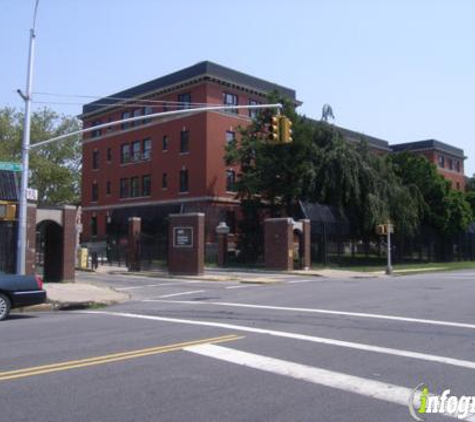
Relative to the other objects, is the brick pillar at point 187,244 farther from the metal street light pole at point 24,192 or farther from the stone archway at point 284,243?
the metal street light pole at point 24,192

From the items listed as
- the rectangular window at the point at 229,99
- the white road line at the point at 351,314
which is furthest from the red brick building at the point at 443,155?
the white road line at the point at 351,314

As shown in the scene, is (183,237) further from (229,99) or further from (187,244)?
(229,99)

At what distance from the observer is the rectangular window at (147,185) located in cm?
5417

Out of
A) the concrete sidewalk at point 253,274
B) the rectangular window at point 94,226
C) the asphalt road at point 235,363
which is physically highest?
the rectangular window at point 94,226

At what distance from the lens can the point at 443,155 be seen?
7875 centimetres

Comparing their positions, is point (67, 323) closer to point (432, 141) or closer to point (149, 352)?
point (149, 352)

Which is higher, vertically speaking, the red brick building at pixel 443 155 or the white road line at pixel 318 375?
the red brick building at pixel 443 155

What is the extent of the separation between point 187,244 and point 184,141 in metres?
18.4

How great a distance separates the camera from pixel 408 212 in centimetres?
4522

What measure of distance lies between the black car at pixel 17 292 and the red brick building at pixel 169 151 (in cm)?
3111

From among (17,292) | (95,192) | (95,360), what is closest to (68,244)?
(17,292)

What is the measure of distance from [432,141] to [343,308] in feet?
218

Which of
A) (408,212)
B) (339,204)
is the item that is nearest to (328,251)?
(339,204)

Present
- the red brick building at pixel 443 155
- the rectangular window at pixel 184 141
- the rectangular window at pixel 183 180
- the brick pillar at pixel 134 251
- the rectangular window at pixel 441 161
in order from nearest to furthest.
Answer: the brick pillar at pixel 134 251
the rectangular window at pixel 184 141
the rectangular window at pixel 183 180
the red brick building at pixel 443 155
the rectangular window at pixel 441 161
